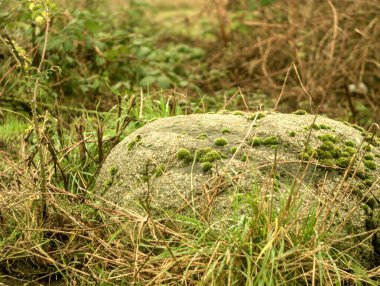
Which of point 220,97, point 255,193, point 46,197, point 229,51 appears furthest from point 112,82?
point 255,193

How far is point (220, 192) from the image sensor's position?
2975mm

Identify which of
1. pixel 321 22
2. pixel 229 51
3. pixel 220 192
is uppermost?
pixel 220 192

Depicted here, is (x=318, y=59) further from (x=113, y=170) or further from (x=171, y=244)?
(x=171, y=244)

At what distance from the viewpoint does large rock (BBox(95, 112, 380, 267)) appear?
9.56 ft

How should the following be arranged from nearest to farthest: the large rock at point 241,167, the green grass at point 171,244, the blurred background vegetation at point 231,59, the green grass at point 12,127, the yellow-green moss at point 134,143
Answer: the green grass at point 171,244 → the large rock at point 241,167 → the yellow-green moss at point 134,143 → the green grass at point 12,127 → the blurred background vegetation at point 231,59

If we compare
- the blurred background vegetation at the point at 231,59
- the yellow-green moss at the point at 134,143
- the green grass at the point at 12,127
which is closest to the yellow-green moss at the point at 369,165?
the yellow-green moss at the point at 134,143

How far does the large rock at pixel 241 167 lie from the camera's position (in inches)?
115

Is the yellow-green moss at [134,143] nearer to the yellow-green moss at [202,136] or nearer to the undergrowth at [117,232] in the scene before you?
the undergrowth at [117,232]

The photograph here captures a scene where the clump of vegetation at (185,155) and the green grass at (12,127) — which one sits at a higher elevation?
the clump of vegetation at (185,155)

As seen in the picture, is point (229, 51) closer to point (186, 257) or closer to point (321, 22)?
point (321, 22)

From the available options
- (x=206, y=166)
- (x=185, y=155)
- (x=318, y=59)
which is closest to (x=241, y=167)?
(x=206, y=166)

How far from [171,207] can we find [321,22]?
4278mm

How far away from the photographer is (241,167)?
10.00ft

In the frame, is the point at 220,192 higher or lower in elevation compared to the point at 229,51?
higher
